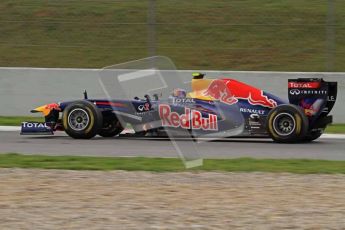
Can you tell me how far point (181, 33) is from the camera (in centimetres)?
1784

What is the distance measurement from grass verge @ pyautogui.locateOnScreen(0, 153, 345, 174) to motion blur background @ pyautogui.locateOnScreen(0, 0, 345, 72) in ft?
22.1

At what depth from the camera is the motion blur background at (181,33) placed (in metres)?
17.3

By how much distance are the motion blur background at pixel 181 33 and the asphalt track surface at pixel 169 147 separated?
11.3 ft

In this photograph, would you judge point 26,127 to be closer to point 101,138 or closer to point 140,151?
point 101,138

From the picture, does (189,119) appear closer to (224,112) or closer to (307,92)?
(224,112)

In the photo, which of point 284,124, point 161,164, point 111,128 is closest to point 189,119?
point 284,124

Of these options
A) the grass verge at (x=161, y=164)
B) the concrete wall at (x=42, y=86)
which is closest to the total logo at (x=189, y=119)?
the grass verge at (x=161, y=164)

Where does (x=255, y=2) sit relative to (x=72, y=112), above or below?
above

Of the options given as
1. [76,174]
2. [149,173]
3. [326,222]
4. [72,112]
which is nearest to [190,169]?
[149,173]

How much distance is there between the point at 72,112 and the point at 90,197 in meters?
6.31

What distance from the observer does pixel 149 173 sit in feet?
30.9

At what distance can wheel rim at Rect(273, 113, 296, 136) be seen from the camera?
43.5ft

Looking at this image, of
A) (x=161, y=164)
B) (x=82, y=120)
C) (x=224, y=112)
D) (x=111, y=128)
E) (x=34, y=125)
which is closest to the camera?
(x=161, y=164)

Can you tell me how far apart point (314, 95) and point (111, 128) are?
363cm
